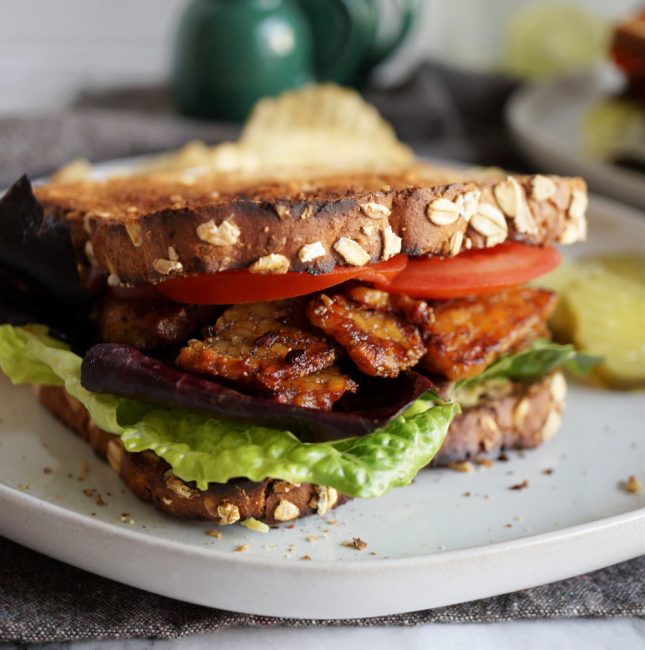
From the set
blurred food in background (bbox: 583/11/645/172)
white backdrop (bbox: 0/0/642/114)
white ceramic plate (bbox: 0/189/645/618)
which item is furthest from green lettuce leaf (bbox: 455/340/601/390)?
white backdrop (bbox: 0/0/642/114)

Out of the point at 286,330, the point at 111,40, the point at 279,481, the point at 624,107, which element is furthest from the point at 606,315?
the point at 111,40

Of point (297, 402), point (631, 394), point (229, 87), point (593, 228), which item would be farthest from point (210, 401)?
point (229, 87)

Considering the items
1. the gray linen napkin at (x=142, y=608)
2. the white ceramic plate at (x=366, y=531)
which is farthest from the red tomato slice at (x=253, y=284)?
the gray linen napkin at (x=142, y=608)

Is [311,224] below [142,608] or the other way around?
the other way around

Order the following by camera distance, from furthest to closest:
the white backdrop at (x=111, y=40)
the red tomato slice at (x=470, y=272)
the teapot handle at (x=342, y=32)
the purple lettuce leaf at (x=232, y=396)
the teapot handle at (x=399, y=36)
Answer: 1. the white backdrop at (x=111, y=40)
2. the teapot handle at (x=399, y=36)
3. the teapot handle at (x=342, y=32)
4. the red tomato slice at (x=470, y=272)
5. the purple lettuce leaf at (x=232, y=396)

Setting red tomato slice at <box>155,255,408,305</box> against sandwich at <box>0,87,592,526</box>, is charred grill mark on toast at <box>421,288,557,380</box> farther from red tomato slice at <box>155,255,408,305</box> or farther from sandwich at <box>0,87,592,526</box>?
red tomato slice at <box>155,255,408,305</box>

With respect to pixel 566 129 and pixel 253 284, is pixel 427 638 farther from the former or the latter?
pixel 566 129

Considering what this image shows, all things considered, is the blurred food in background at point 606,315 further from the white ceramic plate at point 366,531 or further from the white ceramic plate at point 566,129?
the white ceramic plate at point 566,129

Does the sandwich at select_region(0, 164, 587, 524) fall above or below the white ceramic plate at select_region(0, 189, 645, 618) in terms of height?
above
